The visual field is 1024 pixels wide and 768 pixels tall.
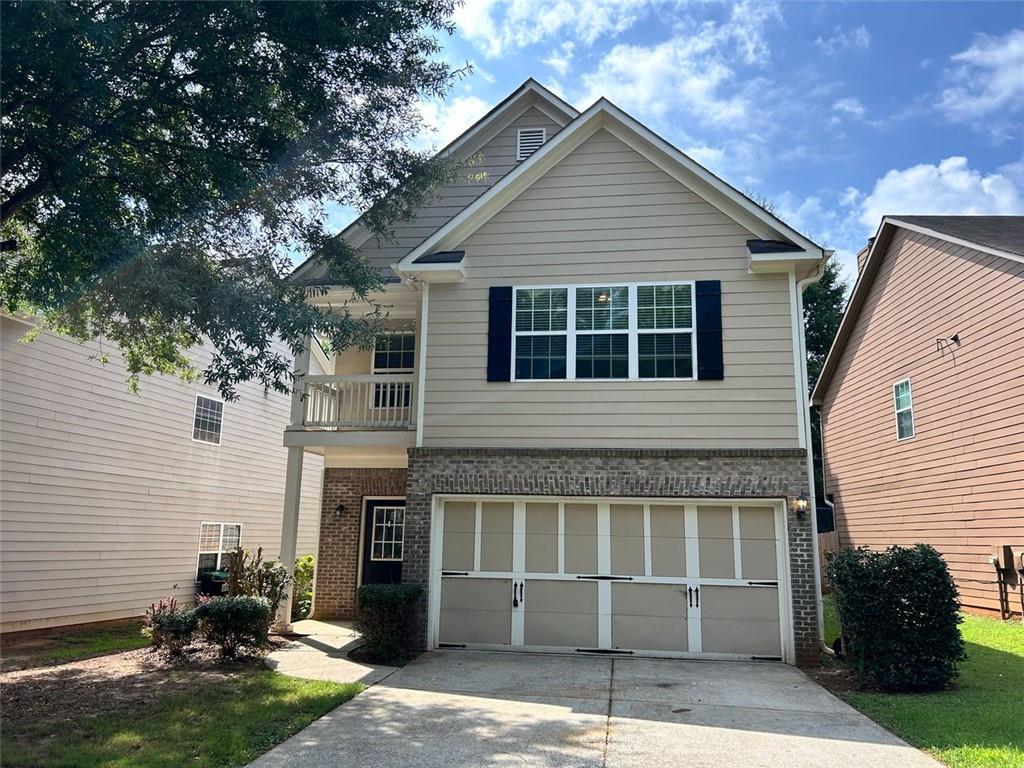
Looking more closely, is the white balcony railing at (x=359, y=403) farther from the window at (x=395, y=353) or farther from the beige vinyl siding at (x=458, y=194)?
the beige vinyl siding at (x=458, y=194)

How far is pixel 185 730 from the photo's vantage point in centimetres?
571

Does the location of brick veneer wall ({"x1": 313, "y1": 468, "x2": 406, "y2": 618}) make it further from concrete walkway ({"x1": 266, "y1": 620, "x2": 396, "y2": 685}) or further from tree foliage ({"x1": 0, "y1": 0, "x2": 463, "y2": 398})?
tree foliage ({"x1": 0, "y1": 0, "x2": 463, "y2": 398})

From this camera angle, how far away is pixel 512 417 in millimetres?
10070

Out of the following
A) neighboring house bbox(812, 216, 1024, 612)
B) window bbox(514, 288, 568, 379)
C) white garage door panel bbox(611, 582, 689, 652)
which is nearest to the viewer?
white garage door panel bbox(611, 582, 689, 652)

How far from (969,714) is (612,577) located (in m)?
4.34

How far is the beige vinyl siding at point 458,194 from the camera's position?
1248 centimetres

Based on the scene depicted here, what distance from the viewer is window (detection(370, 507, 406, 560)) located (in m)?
12.8

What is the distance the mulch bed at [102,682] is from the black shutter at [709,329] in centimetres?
699

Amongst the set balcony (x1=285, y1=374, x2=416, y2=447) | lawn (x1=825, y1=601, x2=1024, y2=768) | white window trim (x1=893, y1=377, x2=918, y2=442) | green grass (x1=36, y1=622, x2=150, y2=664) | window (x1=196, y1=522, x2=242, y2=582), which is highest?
white window trim (x1=893, y1=377, x2=918, y2=442)

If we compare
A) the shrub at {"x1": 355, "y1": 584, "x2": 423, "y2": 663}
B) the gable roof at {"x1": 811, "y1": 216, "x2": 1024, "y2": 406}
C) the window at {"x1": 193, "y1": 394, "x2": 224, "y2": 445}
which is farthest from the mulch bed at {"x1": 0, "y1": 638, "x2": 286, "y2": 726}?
the gable roof at {"x1": 811, "y1": 216, "x2": 1024, "y2": 406}

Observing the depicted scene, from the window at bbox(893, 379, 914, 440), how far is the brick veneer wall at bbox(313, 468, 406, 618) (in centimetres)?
1094

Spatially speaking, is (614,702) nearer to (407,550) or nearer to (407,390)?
(407,550)

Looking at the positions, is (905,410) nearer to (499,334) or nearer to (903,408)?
(903,408)

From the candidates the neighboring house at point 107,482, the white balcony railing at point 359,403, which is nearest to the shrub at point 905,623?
the white balcony railing at point 359,403
